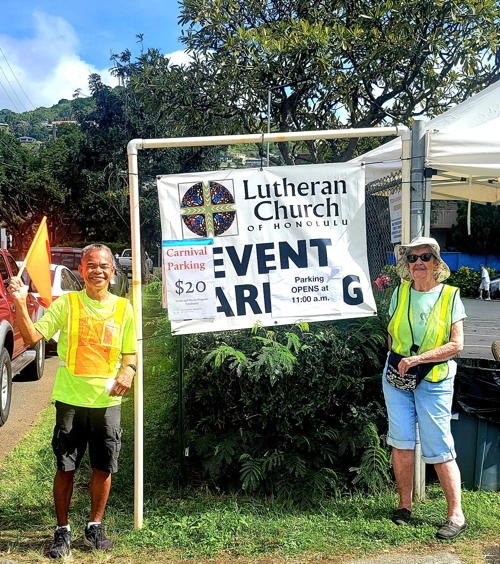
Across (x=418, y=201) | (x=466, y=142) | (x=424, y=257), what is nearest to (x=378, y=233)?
(x=418, y=201)

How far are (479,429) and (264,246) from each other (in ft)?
7.07

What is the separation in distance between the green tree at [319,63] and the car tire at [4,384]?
15.4 feet

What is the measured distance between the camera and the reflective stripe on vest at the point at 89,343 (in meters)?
3.68

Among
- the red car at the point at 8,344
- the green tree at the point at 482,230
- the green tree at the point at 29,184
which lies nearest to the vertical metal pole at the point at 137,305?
the red car at the point at 8,344

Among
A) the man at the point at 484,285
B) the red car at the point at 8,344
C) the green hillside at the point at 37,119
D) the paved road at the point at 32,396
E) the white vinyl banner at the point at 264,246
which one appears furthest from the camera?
the green hillside at the point at 37,119

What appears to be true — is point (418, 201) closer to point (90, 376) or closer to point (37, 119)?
point (90, 376)

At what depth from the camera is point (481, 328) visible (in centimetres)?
1647

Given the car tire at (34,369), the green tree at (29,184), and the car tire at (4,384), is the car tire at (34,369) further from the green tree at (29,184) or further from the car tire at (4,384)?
the green tree at (29,184)

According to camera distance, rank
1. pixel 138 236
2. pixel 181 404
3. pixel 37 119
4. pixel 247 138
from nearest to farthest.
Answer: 1. pixel 138 236
2. pixel 247 138
3. pixel 181 404
4. pixel 37 119

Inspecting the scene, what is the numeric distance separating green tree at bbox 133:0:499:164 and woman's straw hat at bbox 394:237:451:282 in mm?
4851

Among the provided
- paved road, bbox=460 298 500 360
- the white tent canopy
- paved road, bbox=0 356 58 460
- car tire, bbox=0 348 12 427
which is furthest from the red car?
paved road, bbox=460 298 500 360

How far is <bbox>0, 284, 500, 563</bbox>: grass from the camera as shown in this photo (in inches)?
150

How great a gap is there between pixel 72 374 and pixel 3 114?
370ft

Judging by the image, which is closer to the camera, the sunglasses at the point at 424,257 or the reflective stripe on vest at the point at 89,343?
the reflective stripe on vest at the point at 89,343
